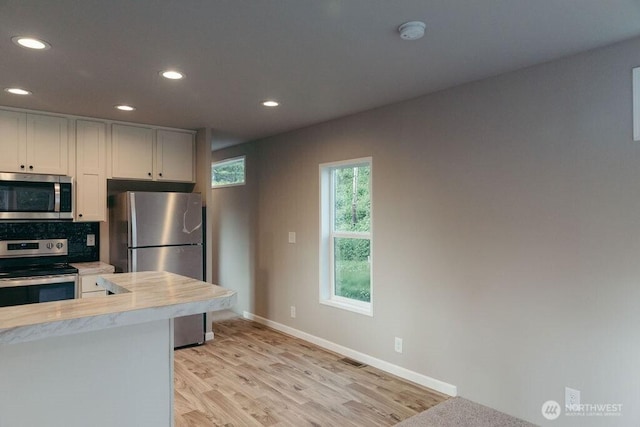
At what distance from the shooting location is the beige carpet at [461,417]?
8.51 feet

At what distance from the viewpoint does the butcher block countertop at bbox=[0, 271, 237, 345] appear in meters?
1.24

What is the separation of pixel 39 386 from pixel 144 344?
1.20ft

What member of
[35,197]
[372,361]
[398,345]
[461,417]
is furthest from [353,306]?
[35,197]

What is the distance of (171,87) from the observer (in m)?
3.08

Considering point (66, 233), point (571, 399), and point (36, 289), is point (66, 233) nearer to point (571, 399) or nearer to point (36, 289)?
point (36, 289)

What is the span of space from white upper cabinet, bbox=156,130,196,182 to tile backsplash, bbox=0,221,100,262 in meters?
0.92

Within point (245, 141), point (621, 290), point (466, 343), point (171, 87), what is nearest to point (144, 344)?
point (171, 87)

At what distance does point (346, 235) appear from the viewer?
4188 millimetres

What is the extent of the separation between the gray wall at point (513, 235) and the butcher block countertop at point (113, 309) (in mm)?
1996

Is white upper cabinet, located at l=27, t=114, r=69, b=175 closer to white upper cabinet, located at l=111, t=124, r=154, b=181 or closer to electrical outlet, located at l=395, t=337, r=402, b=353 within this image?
white upper cabinet, located at l=111, t=124, r=154, b=181

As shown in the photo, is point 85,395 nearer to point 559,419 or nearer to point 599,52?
point 559,419

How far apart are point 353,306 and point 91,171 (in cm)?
296

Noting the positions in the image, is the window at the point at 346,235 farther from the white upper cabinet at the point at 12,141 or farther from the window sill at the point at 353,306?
the white upper cabinet at the point at 12,141
